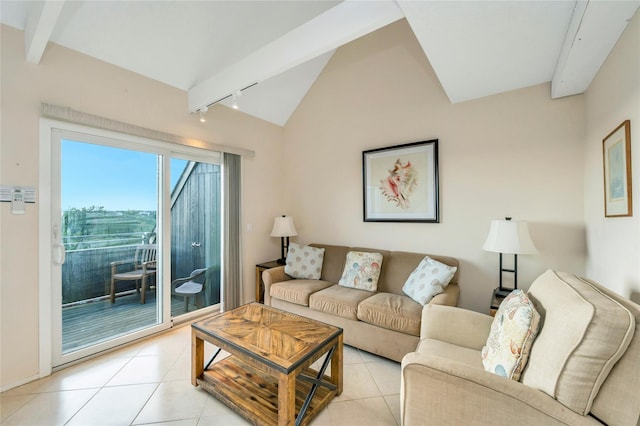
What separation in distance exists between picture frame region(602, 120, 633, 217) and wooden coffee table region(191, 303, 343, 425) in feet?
6.10

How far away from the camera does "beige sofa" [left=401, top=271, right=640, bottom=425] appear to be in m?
0.94

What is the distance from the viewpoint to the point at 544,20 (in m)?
1.58

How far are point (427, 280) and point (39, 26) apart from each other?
357 cm

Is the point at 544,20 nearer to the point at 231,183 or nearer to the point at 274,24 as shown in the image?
the point at 274,24

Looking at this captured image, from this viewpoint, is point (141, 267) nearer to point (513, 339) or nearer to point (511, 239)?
point (513, 339)

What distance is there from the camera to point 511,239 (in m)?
2.15

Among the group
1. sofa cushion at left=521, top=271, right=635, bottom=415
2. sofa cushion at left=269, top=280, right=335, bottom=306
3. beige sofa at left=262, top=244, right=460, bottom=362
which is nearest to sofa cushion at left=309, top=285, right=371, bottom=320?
beige sofa at left=262, top=244, right=460, bottom=362

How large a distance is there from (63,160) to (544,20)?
3688 millimetres

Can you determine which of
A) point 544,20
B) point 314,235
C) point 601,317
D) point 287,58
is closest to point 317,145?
point 314,235

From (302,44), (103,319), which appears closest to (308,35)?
(302,44)

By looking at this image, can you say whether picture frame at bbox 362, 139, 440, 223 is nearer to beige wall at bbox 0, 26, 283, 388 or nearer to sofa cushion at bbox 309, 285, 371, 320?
sofa cushion at bbox 309, 285, 371, 320

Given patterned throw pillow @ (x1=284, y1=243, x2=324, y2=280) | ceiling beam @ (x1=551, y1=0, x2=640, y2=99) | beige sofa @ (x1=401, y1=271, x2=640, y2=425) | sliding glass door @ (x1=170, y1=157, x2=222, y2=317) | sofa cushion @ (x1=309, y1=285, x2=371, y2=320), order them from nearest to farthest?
beige sofa @ (x1=401, y1=271, x2=640, y2=425) → ceiling beam @ (x1=551, y1=0, x2=640, y2=99) → sofa cushion @ (x1=309, y1=285, x2=371, y2=320) → sliding glass door @ (x1=170, y1=157, x2=222, y2=317) → patterned throw pillow @ (x1=284, y1=243, x2=324, y2=280)

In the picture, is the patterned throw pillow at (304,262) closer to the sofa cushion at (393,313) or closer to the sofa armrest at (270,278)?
the sofa armrest at (270,278)

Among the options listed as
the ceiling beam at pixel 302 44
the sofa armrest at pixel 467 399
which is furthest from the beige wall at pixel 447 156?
the sofa armrest at pixel 467 399
